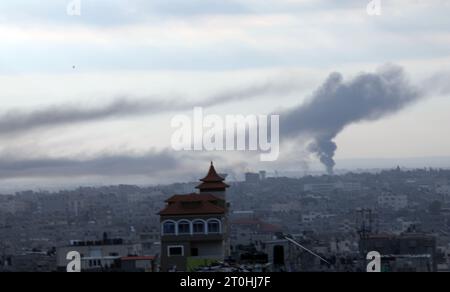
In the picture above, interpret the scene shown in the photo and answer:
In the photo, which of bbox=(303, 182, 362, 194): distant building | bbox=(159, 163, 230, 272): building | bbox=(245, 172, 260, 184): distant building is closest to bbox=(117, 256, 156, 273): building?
bbox=(159, 163, 230, 272): building

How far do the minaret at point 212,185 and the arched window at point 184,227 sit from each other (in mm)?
2923

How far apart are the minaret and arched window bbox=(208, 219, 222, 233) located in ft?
7.17

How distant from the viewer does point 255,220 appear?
55125mm

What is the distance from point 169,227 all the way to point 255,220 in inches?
878

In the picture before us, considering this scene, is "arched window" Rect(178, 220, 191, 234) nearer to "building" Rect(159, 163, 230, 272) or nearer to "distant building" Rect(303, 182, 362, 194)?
"building" Rect(159, 163, 230, 272)

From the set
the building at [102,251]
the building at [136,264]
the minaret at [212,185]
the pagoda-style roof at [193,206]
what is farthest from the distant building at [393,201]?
the building at [136,264]

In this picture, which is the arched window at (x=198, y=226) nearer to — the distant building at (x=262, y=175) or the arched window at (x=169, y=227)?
the arched window at (x=169, y=227)

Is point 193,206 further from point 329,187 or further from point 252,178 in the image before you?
point 329,187

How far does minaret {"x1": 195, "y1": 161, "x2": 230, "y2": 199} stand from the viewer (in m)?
35.7

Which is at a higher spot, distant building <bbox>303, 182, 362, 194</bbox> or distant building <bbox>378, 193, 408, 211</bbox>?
distant building <bbox>303, 182, 362, 194</bbox>

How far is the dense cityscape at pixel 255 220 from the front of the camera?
34.1 meters
